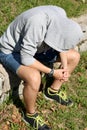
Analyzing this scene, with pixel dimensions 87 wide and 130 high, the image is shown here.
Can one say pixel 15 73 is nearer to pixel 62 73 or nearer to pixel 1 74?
pixel 1 74

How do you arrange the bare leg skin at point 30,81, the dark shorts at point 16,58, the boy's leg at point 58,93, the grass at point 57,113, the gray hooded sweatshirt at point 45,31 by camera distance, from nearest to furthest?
1. the gray hooded sweatshirt at point 45,31
2. the bare leg skin at point 30,81
3. the dark shorts at point 16,58
4. the grass at point 57,113
5. the boy's leg at point 58,93

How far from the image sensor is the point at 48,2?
19.9ft

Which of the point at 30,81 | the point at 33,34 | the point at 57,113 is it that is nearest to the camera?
the point at 33,34

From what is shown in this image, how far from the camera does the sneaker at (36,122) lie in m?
4.49

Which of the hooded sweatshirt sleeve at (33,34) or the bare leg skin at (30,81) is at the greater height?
the hooded sweatshirt sleeve at (33,34)

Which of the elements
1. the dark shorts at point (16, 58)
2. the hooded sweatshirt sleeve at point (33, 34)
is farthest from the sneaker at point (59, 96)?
the hooded sweatshirt sleeve at point (33, 34)

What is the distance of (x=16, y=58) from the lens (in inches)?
175

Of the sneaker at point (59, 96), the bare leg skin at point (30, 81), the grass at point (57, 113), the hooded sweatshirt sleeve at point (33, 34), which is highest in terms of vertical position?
the hooded sweatshirt sleeve at point (33, 34)

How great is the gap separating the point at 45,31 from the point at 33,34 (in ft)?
0.48

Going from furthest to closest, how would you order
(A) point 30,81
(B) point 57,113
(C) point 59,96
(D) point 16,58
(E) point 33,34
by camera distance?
1. (C) point 59,96
2. (B) point 57,113
3. (D) point 16,58
4. (A) point 30,81
5. (E) point 33,34

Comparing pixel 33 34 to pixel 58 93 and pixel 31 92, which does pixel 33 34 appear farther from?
pixel 58 93

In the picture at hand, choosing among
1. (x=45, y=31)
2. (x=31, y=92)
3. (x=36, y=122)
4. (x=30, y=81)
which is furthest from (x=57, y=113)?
(x=45, y=31)

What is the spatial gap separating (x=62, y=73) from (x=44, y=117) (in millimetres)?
699

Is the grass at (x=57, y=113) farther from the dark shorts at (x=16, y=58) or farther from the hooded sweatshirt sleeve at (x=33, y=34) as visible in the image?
the hooded sweatshirt sleeve at (x=33, y=34)
